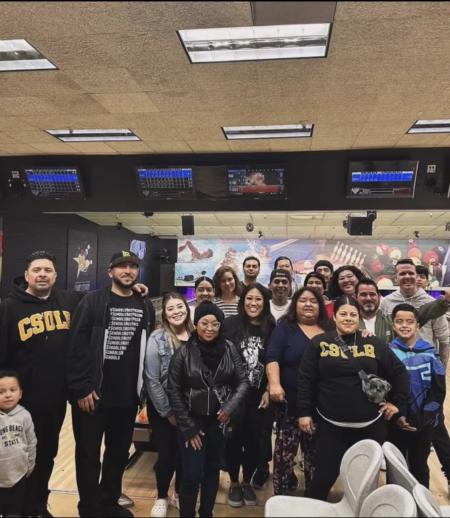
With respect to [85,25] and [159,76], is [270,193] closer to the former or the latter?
[159,76]

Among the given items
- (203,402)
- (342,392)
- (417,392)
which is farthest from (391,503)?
(417,392)

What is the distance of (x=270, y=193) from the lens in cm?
413

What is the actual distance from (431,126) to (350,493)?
2.99m

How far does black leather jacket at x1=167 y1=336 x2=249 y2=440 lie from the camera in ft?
6.49

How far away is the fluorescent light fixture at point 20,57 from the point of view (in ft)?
7.50

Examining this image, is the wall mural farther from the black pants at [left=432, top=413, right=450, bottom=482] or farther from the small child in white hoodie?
the small child in white hoodie

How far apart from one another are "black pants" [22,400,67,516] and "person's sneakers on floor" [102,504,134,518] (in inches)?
Result: 12.5

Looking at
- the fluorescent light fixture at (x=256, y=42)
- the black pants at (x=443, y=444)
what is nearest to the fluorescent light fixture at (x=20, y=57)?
the fluorescent light fixture at (x=256, y=42)

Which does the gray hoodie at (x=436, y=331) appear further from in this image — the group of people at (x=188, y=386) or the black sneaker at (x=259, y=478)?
the black sneaker at (x=259, y=478)

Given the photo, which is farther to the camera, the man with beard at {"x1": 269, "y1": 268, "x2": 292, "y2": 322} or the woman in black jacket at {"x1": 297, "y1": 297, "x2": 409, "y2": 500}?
the man with beard at {"x1": 269, "y1": 268, "x2": 292, "y2": 322}

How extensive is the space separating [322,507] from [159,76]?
2347 millimetres

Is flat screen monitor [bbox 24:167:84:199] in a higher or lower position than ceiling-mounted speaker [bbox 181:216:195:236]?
higher

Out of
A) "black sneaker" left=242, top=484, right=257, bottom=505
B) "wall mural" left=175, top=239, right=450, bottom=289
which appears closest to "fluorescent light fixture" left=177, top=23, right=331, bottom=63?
"black sneaker" left=242, top=484, right=257, bottom=505

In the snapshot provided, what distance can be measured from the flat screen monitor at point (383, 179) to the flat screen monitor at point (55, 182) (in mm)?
2782
